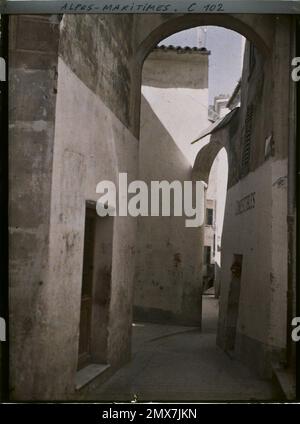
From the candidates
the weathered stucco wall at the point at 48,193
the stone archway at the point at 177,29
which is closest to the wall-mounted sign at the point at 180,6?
the weathered stucco wall at the point at 48,193

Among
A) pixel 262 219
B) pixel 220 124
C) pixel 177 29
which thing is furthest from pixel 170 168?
pixel 262 219

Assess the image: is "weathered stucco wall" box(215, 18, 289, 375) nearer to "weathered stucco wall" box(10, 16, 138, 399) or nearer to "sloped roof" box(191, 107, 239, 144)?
"sloped roof" box(191, 107, 239, 144)

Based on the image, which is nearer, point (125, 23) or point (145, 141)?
point (125, 23)

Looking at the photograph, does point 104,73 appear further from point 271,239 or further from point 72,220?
point 271,239

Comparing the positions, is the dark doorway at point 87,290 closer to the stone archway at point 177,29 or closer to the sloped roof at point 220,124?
the stone archway at point 177,29

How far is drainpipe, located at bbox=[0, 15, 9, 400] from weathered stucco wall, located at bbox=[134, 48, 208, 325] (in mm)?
7843

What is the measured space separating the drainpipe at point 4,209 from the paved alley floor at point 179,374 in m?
1.11

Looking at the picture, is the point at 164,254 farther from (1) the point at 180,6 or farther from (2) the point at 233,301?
(1) the point at 180,6

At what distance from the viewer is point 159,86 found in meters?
11.7

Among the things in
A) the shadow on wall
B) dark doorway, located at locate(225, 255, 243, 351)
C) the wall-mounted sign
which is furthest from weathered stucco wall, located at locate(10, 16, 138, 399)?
the shadow on wall

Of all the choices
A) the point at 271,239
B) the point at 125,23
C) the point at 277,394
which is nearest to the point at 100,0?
the point at 125,23

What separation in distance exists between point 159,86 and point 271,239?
7.50 metres

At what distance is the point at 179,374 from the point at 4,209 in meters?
3.56

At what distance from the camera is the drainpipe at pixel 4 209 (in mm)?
3475
